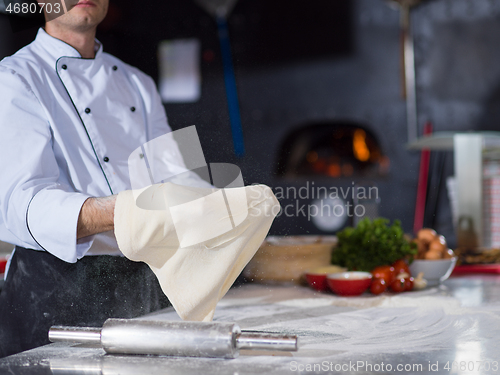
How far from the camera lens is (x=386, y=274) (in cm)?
129

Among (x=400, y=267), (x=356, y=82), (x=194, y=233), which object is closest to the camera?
(x=194, y=233)

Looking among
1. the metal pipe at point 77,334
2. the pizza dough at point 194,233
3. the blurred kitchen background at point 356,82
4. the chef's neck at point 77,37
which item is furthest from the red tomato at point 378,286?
the blurred kitchen background at point 356,82

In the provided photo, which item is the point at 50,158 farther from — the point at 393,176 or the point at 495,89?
the point at 495,89

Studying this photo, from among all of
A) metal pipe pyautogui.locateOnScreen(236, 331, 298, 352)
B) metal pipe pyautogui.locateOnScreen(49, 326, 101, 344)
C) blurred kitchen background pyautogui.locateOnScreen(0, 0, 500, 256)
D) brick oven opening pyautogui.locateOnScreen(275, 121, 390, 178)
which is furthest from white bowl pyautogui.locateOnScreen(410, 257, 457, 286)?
brick oven opening pyautogui.locateOnScreen(275, 121, 390, 178)

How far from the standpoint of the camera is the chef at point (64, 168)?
90 cm

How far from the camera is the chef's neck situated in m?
1.05

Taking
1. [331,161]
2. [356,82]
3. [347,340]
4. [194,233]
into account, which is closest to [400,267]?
[347,340]

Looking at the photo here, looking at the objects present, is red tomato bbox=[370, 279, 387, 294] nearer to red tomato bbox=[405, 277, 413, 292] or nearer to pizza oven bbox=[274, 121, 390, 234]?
red tomato bbox=[405, 277, 413, 292]

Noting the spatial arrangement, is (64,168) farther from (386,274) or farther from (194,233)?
(386,274)

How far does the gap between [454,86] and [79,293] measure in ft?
10.8

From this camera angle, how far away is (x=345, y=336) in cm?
88

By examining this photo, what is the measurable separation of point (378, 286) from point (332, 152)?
9.52 feet

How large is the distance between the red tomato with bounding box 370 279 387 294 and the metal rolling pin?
0.60 metres

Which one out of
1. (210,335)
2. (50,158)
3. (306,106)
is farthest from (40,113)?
(306,106)
